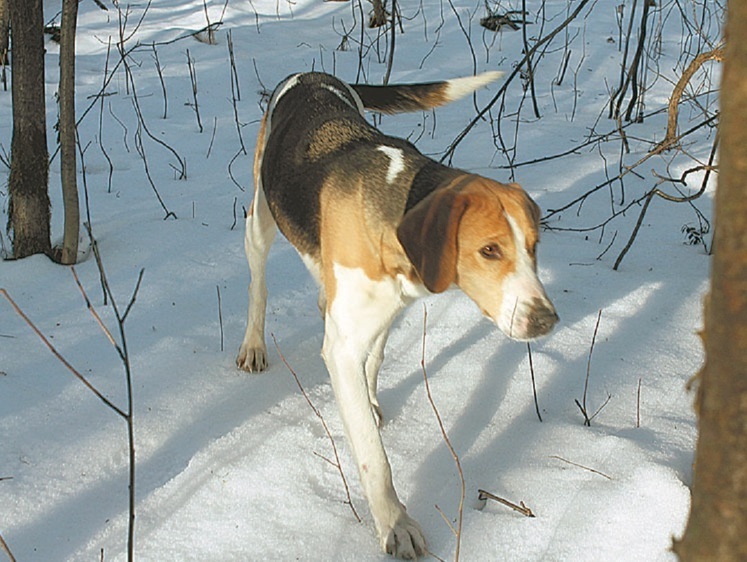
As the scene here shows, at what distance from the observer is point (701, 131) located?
7.46m

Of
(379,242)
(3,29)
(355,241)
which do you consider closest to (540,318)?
(379,242)

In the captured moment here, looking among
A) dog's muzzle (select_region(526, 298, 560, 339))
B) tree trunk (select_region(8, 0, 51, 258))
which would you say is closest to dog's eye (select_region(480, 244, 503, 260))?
dog's muzzle (select_region(526, 298, 560, 339))

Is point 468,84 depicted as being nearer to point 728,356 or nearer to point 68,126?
point 68,126

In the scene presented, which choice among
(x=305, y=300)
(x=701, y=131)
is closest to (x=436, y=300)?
(x=305, y=300)

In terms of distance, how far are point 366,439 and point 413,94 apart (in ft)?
6.50

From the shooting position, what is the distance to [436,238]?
2502 mm

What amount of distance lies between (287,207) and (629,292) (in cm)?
205

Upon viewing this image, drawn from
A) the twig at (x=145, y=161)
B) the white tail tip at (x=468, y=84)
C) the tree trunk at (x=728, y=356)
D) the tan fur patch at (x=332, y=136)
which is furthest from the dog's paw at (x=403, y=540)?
the twig at (x=145, y=161)

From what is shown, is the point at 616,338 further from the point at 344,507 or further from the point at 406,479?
the point at 344,507

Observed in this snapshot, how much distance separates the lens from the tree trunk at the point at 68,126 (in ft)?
13.4

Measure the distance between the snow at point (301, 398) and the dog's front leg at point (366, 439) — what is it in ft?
0.32

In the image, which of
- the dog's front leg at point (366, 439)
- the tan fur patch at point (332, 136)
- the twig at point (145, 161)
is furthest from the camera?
the twig at point (145, 161)

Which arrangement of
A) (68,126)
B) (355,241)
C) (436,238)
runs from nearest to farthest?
(436,238), (355,241), (68,126)

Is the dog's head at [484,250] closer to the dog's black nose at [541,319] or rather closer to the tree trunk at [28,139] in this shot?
the dog's black nose at [541,319]
